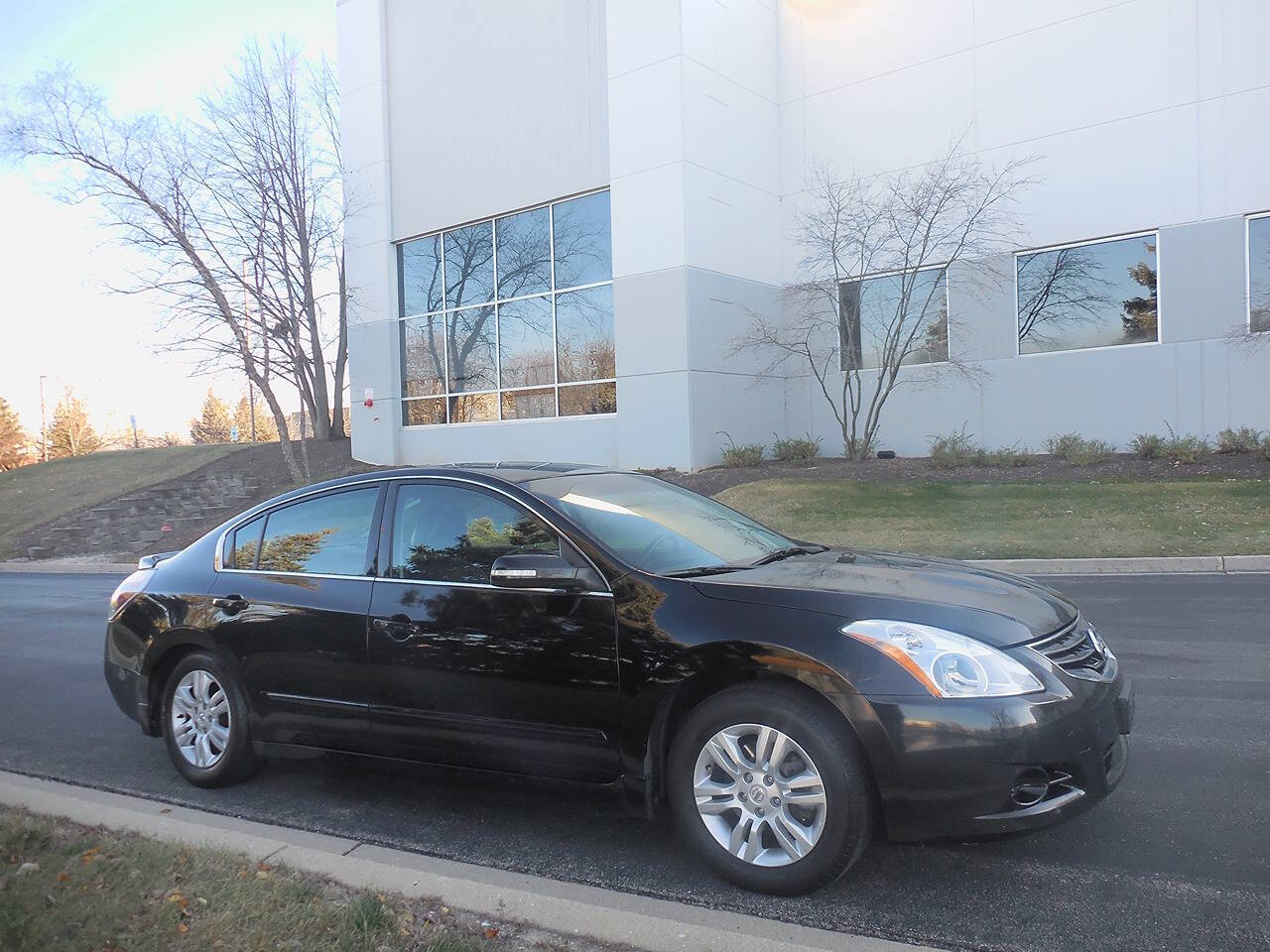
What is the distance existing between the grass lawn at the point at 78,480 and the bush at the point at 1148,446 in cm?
2186

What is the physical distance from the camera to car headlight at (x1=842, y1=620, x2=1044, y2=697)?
10.9 ft

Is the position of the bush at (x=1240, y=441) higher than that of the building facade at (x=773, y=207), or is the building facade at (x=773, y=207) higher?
the building facade at (x=773, y=207)

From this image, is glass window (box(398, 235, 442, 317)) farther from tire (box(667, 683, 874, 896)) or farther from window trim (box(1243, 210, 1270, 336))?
tire (box(667, 683, 874, 896))

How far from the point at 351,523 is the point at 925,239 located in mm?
15492

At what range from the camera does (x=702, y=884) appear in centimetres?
364

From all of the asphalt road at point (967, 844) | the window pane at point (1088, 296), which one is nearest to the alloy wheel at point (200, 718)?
the asphalt road at point (967, 844)

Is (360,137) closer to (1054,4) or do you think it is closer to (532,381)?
(532,381)

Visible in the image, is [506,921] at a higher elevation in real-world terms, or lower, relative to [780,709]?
lower

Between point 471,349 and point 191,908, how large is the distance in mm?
20691

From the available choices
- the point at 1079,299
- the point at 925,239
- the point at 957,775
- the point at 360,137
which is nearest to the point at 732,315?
the point at 925,239

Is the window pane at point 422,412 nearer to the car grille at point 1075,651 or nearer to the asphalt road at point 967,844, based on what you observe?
the asphalt road at point 967,844

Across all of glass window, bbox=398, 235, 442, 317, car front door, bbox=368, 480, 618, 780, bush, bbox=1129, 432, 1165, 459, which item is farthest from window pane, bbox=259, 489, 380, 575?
glass window, bbox=398, 235, 442, 317

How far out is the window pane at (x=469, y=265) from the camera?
22938 millimetres

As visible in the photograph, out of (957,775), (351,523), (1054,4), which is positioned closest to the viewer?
(957,775)
